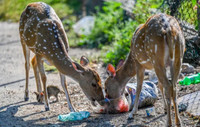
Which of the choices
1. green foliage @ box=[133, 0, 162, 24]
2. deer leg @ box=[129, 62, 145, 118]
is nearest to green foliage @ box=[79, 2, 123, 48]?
green foliage @ box=[133, 0, 162, 24]

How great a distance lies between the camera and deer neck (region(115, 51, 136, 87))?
6.57 meters

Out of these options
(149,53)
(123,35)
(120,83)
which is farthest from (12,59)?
(149,53)

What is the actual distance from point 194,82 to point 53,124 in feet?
9.96

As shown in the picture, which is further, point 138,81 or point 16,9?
point 16,9

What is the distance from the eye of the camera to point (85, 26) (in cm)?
1291

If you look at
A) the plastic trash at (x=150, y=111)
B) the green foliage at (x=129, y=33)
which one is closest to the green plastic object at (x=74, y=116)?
the plastic trash at (x=150, y=111)

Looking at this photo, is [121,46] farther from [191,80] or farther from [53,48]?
[53,48]

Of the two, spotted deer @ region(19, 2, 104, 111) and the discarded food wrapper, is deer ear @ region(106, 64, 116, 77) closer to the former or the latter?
spotted deer @ region(19, 2, 104, 111)

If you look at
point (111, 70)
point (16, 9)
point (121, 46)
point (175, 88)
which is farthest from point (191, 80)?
point (16, 9)

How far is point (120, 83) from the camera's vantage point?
662 centimetres

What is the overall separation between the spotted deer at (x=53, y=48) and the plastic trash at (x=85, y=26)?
530 centimetres

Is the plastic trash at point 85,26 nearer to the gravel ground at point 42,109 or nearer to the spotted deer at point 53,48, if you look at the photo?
the gravel ground at point 42,109

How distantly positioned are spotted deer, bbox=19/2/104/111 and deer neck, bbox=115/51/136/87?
50 centimetres

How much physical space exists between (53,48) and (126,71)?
4.55 feet
